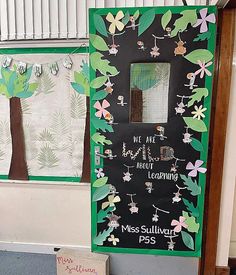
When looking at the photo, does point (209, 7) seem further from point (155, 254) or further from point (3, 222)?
point (3, 222)

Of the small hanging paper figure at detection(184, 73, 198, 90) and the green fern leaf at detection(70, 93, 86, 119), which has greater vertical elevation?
the small hanging paper figure at detection(184, 73, 198, 90)

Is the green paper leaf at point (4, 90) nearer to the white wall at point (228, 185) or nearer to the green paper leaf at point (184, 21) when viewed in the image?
the green paper leaf at point (184, 21)

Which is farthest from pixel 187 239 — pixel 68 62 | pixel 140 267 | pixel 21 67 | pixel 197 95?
pixel 21 67

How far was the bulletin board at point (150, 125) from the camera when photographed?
1.56 meters

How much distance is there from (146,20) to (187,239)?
1.46m

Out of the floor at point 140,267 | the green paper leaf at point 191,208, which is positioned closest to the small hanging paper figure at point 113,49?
the green paper leaf at point 191,208

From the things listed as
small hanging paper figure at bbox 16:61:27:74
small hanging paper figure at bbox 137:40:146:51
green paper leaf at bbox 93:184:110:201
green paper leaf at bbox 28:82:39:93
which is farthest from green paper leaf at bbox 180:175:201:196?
small hanging paper figure at bbox 16:61:27:74

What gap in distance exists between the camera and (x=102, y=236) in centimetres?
181

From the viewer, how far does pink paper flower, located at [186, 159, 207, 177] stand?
1646 mm

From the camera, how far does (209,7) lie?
4.94 ft

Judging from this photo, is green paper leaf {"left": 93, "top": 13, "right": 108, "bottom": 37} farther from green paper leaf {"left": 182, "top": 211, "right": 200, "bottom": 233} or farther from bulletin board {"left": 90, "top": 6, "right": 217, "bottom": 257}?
green paper leaf {"left": 182, "top": 211, "right": 200, "bottom": 233}

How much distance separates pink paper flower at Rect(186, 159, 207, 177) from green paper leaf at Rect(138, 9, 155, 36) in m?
0.90

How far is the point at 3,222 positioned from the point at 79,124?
1181 millimetres

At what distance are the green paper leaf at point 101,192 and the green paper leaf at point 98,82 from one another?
0.67 m
